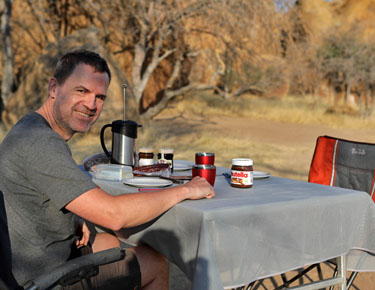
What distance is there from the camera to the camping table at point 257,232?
1.48m

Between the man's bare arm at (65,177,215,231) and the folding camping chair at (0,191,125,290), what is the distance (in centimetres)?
12

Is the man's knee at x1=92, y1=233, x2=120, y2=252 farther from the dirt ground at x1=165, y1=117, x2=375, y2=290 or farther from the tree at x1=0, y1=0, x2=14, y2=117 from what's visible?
the tree at x1=0, y1=0, x2=14, y2=117

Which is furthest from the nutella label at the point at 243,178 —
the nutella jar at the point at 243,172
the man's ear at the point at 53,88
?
the man's ear at the point at 53,88

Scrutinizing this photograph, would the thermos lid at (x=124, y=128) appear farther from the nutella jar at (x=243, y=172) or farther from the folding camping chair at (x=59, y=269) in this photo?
the folding camping chair at (x=59, y=269)

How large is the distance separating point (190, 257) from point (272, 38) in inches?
383

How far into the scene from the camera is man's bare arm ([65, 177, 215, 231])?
144cm

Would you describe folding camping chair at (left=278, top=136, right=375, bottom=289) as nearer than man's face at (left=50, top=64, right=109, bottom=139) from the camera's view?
No

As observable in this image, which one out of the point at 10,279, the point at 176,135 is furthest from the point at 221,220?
the point at 176,135

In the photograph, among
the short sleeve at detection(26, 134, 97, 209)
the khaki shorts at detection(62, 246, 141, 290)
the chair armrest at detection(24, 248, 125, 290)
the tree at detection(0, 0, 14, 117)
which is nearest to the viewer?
the chair armrest at detection(24, 248, 125, 290)

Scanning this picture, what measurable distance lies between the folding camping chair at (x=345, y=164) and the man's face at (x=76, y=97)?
1.50m

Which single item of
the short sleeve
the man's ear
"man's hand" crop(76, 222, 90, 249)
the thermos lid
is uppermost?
the man's ear

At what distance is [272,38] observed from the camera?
10.6m

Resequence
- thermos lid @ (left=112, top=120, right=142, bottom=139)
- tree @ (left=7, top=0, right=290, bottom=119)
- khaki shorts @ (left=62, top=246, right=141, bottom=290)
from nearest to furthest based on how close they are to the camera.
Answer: khaki shorts @ (left=62, top=246, right=141, bottom=290), thermos lid @ (left=112, top=120, right=142, bottom=139), tree @ (left=7, top=0, right=290, bottom=119)

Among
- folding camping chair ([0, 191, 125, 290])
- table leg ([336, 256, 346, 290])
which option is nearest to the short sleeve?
folding camping chair ([0, 191, 125, 290])
